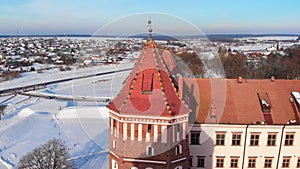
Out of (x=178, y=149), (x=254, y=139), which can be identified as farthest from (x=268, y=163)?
(x=178, y=149)

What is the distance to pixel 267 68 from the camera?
6775cm

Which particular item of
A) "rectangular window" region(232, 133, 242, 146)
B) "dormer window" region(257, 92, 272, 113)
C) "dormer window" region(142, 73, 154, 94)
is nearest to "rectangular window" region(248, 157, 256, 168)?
"rectangular window" region(232, 133, 242, 146)

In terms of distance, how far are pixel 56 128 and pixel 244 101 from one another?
79.8 ft

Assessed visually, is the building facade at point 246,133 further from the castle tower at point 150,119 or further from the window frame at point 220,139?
the castle tower at point 150,119

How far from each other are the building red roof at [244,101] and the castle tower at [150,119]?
4.73m

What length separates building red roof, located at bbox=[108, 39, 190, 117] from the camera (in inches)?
709

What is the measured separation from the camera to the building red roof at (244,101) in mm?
22984

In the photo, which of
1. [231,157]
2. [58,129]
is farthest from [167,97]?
[58,129]

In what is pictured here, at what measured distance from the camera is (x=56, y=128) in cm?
Answer: 3797

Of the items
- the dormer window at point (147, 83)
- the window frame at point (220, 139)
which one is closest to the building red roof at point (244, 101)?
the window frame at point (220, 139)

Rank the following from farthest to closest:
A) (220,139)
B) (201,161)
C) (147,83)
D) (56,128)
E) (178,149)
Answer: (56,128) < (201,161) < (220,139) < (178,149) < (147,83)

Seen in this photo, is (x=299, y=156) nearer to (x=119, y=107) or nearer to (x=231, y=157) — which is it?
(x=231, y=157)

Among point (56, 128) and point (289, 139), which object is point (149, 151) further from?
point (56, 128)

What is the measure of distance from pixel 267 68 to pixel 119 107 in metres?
57.0
